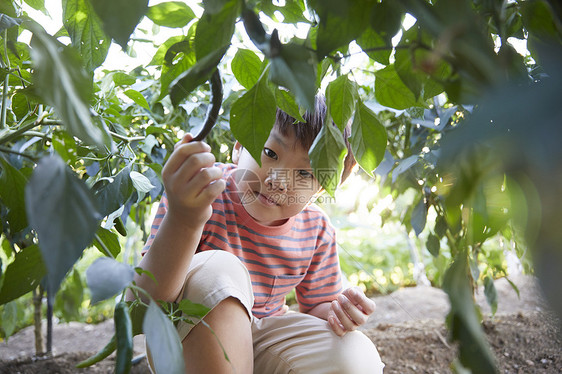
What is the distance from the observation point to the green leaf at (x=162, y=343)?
294 millimetres

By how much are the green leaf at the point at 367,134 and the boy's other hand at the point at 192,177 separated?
15cm

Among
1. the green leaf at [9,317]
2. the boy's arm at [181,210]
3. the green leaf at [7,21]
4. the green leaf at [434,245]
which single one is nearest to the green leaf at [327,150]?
the boy's arm at [181,210]

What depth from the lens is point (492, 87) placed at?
22cm

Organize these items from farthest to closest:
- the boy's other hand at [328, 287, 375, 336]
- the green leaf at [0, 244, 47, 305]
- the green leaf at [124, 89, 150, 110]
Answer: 1. the boy's other hand at [328, 287, 375, 336]
2. the green leaf at [124, 89, 150, 110]
3. the green leaf at [0, 244, 47, 305]

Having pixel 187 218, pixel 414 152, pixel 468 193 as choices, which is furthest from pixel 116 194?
pixel 414 152

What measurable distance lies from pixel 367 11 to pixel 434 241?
83cm

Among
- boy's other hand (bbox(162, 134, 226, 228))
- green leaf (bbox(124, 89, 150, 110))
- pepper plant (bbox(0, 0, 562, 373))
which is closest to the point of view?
pepper plant (bbox(0, 0, 562, 373))

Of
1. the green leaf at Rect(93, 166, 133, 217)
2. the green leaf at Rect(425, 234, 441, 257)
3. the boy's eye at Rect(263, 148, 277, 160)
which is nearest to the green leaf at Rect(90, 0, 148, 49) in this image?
the green leaf at Rect(93, 166, 133, 217)

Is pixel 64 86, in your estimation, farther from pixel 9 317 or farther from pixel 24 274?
pixel 9 317

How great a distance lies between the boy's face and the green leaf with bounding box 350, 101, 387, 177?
13.9 inches

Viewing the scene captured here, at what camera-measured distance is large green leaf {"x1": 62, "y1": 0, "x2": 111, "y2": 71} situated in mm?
407

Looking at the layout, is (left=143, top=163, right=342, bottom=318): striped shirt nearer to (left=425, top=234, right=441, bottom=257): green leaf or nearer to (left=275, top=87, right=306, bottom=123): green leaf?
(left=425, top=234, right=441, bottom=257): green leaf

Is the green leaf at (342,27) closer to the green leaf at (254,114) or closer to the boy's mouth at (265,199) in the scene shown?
the green leaf at (254,114)

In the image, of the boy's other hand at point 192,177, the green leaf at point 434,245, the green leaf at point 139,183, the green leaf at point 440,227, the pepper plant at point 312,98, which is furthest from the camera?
the green leaf at point 434,245
